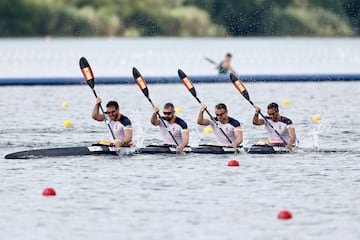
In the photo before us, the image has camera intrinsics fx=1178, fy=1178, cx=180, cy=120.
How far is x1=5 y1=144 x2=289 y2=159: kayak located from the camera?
57.6 feet

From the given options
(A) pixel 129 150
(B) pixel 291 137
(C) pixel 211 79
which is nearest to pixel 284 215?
(B) pixel 291 137

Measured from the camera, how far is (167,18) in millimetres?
76438

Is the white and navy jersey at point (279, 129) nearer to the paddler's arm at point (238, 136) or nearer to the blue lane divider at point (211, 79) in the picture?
the paddler's arm at point (238, 136)

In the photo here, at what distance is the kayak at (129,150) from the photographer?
1755 centimetres

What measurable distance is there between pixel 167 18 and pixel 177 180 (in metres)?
61.4

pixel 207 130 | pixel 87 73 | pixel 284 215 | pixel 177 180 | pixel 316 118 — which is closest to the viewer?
pixel 284 215

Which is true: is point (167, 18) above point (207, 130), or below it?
above

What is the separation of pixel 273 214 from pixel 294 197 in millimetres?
1271

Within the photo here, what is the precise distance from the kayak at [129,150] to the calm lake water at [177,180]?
0.11 metres

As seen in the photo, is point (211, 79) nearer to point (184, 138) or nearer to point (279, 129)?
point (279, 129)

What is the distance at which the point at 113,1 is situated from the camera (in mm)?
76438

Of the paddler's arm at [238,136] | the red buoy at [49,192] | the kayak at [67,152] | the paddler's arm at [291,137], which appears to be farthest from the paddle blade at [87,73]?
the red buoy at [49,192]

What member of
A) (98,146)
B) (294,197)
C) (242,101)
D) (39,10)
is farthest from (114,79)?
(39,10)

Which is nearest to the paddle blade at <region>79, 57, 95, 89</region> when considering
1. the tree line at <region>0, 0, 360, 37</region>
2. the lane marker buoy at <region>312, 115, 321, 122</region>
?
the lane marker buoy at <region>312, 115, 321, 122</region>
